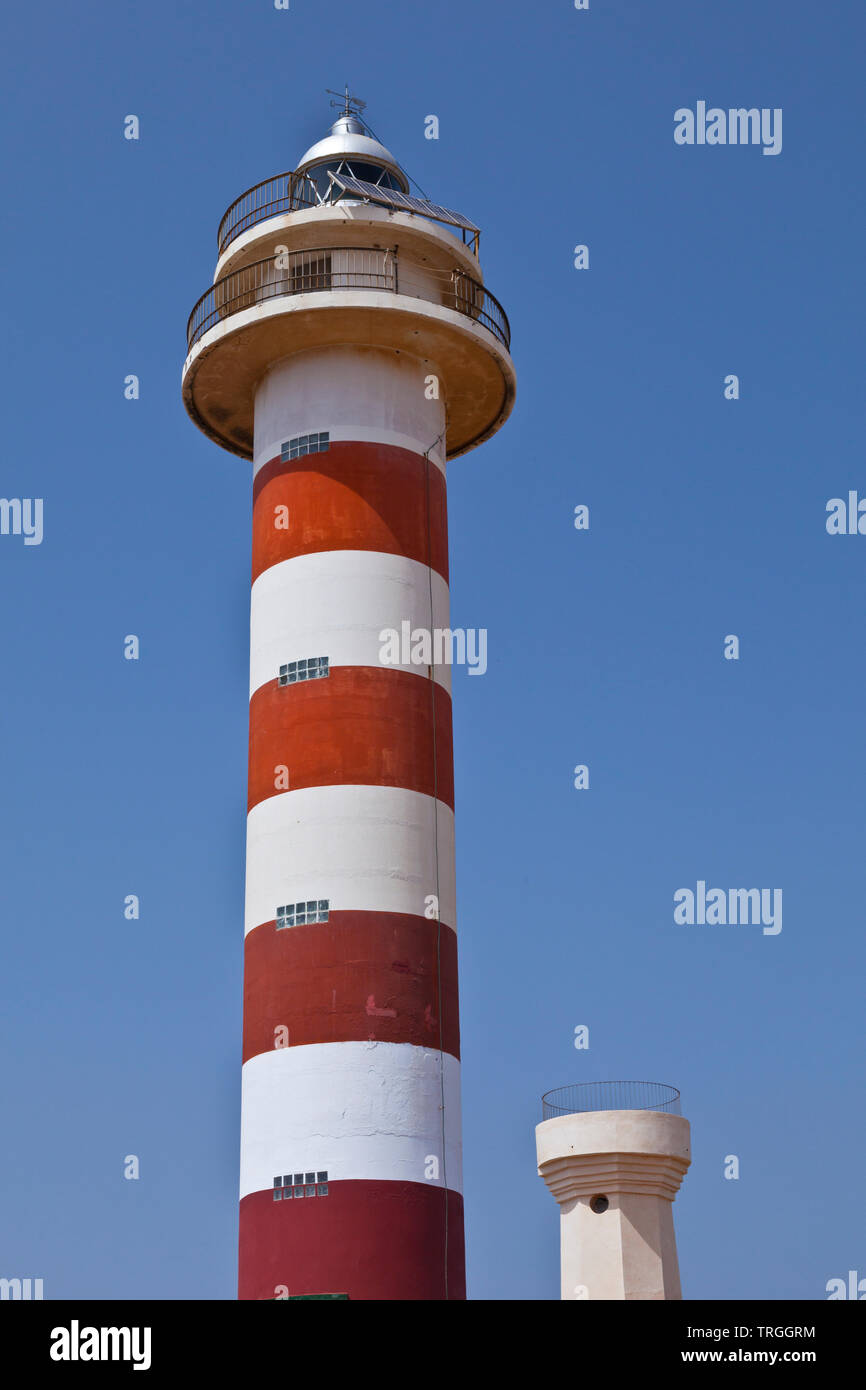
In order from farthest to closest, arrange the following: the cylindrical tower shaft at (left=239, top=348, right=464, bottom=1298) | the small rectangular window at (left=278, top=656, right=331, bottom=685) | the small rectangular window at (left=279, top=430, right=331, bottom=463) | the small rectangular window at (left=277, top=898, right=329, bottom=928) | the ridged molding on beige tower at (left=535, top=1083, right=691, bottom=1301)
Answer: the ridged molding on beige tower at (left=535, top=1083, right=691, bottom=1301) < the small rectangular window at (left=279, top=430, right=331, bottom=463) < the small rectangular window at (left=278, top=656, right=331, bottom=685) < the small rectangular window at (left=277, top=898, right=329, bottom=928) < the cylindrical tower shaft at (left=239, top=348, right=464, bottom=1298)

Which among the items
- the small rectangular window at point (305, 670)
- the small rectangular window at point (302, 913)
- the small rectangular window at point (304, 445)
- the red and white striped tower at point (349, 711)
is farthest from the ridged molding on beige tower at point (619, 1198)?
the small rectangular window at point (304, 445)

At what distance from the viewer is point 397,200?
39094 mm

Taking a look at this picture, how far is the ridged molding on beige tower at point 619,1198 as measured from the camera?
39.0m

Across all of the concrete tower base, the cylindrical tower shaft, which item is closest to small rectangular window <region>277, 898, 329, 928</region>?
the cylindrical tower shaft

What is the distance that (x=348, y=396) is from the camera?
37.3 m

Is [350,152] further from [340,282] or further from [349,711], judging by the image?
[349,711]

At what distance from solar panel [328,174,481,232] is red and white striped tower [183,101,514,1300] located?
90mm

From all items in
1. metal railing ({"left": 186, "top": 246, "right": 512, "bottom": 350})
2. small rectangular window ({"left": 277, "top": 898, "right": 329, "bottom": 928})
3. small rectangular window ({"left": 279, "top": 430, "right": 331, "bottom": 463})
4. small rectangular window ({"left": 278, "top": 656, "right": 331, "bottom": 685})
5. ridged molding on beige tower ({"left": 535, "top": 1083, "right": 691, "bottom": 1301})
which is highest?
Result: metal railing ({"left": 186, "top": 246, "right": 512, "bottom": 350})

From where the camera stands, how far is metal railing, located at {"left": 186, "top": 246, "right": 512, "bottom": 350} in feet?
125

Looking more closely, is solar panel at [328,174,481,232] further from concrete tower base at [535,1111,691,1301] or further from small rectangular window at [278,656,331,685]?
concrete tower base at [535,1111,691,1301]

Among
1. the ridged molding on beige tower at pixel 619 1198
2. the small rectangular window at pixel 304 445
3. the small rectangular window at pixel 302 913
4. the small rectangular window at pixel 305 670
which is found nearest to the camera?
the small rectangular window at pixel 302 913

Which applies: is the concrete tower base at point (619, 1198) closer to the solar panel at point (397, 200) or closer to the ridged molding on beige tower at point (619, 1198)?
the ridged molding on beige tower at point (619, 1198)
